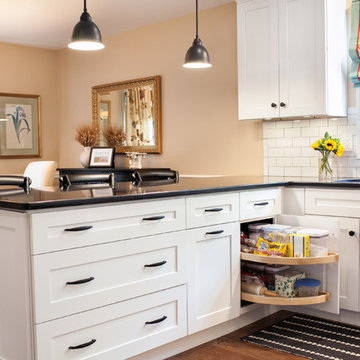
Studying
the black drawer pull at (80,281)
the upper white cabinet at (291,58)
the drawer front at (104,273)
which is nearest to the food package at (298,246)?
the drawer front at (104,273)

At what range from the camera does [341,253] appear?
3154 mm

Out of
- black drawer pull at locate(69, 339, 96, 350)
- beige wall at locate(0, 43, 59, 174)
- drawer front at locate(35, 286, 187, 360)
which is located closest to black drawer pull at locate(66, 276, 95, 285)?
drawer front at locate(35, 286, 187, 360)

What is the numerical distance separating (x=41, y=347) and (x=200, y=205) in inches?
42.9

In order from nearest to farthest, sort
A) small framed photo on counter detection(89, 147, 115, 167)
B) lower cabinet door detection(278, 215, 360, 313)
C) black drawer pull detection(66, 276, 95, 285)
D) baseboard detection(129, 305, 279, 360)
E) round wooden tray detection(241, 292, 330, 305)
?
black drawer pull detection(66, 276, 95, 285) < baseboard detection(129, 305, 279, 360) < round wooden tray detection(241, 292, 330, 305) < lower cabinet door detection(278, 215, 360, 313) < small framed photo on counter detection(89, 147, 115, 167)

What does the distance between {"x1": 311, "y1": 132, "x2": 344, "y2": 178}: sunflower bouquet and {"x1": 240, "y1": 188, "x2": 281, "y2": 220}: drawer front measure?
562mm

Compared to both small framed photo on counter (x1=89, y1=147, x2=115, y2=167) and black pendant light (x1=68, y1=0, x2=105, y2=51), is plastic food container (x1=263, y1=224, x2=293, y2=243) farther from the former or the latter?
small framed photo on counter (x1=89, y1=147, x2=115, y2=167)

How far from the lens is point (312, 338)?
2924mm

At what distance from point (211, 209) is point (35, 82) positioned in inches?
161

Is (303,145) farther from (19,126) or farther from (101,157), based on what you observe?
(19,126)

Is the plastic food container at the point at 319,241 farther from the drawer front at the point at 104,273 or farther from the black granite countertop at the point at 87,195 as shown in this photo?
the drawer front at the point at 104,273

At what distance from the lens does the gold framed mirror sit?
5145 mm

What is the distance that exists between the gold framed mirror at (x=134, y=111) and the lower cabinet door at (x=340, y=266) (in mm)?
2311

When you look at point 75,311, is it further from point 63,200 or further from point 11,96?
point 11,96

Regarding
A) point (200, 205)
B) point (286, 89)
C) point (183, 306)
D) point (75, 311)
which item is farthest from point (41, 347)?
point (286, 89)
